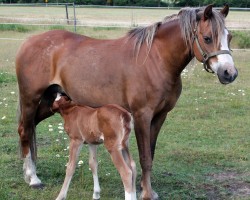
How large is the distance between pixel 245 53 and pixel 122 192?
1408 cm

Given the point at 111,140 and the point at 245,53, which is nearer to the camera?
the point at 111,140

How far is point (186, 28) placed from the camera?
4988 mm

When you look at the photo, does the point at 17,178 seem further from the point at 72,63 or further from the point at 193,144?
the point at 193,144

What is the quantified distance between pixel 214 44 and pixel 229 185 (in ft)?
6.30

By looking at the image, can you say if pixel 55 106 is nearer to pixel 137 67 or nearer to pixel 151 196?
pixel 137 67

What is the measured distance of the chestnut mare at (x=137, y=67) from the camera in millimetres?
4859

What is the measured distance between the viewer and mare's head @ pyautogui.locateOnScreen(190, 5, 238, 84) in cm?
469

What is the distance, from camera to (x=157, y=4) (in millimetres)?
41094

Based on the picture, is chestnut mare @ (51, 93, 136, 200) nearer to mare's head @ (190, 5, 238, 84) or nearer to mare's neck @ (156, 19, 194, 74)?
mare's neck @ (156, 19, 194, 74)

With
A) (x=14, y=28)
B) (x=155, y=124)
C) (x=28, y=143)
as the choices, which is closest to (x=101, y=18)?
(x=14, y=28)

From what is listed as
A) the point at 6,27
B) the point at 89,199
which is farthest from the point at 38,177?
the point at 6,27

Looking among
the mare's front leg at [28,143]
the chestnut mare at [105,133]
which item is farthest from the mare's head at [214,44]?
the mare's front leg at [28,143]

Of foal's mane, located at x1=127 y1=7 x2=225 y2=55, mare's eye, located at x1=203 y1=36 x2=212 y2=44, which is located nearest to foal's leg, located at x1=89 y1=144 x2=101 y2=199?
foal's mane, located at x1=127 y1=7 x2=225 y2=55

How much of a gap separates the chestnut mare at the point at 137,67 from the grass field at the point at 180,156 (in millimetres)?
401
